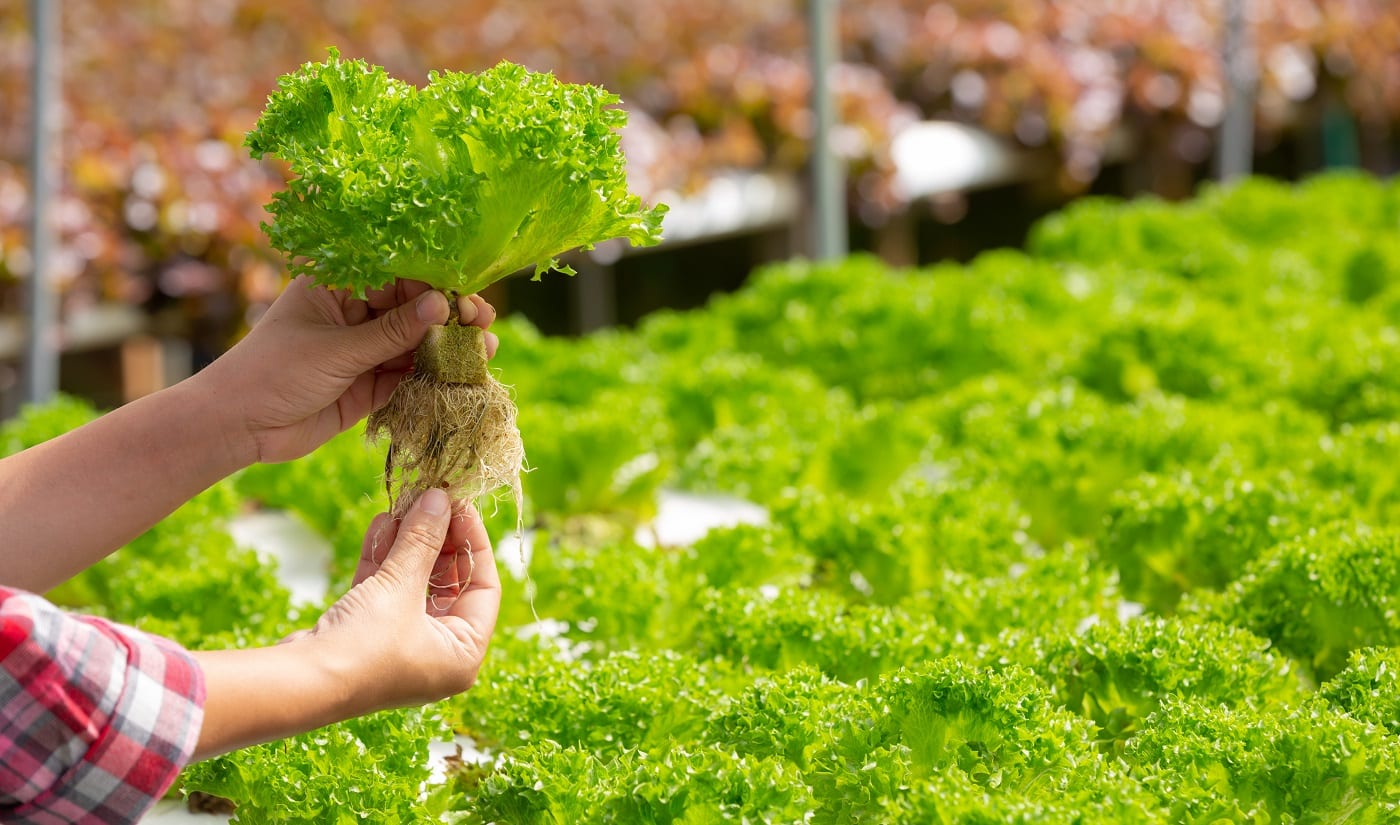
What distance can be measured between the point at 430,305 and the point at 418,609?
44cm

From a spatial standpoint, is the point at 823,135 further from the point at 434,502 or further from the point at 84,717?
the point at 84,717

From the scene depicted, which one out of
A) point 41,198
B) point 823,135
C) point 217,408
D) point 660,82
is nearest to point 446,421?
point 217,408

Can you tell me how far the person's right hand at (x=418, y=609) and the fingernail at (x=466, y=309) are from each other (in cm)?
26

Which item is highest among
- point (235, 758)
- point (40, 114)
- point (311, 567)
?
point (40, 114)

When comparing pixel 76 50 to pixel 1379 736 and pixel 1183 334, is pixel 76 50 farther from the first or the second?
pixel 1379 736

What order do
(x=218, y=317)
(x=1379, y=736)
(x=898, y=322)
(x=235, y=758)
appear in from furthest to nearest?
(x=218, y=317), (x=898, y=322), (x=235, y=758), (x=1379, y=736)

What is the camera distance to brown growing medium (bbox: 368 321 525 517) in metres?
2.13

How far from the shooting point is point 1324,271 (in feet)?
19.2

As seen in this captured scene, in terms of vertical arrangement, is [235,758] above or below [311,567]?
above

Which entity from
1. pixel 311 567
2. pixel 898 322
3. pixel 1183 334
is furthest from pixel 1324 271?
pixel 311 567

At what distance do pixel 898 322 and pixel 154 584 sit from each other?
8.79ft

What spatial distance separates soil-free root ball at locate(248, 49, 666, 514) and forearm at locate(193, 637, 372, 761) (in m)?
0.48

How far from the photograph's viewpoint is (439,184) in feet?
6.56

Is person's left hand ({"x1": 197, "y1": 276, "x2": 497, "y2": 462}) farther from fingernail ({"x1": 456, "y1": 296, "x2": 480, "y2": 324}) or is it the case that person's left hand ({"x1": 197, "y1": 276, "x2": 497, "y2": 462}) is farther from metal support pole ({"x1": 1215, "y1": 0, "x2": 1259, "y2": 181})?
metal support pole ({"x1": 1215, "y1": 0, "x2": 1259, "y2": 181})
